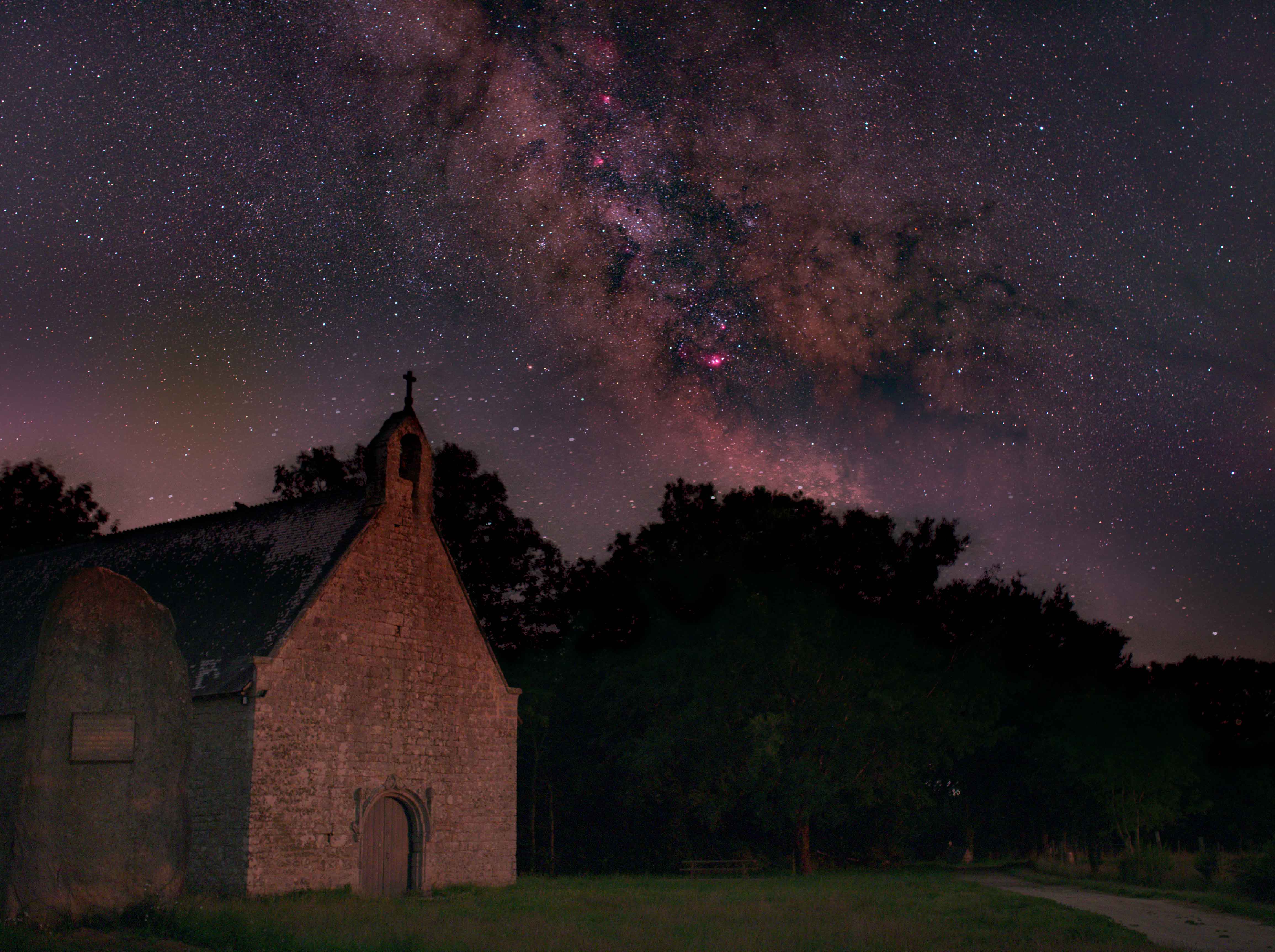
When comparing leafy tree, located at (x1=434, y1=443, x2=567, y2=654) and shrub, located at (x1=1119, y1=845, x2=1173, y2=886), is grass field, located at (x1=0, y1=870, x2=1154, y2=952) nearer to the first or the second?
shrub, located at (x1=1119, y1=845, x2=1173, y2=886)

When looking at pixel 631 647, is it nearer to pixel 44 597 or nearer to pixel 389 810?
pixel 389 810

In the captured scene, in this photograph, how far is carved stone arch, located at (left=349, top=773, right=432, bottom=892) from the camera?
25.3 m

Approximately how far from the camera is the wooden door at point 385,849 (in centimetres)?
2533

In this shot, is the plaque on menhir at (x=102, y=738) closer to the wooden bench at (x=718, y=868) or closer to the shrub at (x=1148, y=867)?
the wooden bench at (x=718, y=868)

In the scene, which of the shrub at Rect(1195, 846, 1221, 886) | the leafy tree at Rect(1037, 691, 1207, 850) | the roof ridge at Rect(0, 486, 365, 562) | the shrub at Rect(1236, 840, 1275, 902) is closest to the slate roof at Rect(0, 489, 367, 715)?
the roof ridge at Rect(0, 486, 365, 562)

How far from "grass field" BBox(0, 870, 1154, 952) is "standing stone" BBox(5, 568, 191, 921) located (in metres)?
0.74

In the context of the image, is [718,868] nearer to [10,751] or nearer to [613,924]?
[613,924]

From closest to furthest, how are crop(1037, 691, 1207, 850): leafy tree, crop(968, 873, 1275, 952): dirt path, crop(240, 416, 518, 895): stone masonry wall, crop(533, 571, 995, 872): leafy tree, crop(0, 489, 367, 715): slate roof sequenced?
1. crop(968, 873, 1275, 952): dirt path
2. crop(240, 416, 518, 895): stone masonry wall
3. crop(0, 489, 367, 715): slate roof
4. crop(533, 571, 995, 872): leafy tree
5. crop(1037, 691, 1207, 850): leafy tree

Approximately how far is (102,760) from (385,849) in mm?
12167

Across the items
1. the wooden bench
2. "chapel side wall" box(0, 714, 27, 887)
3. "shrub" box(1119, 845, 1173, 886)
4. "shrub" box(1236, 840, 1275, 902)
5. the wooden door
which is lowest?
the wooden bench

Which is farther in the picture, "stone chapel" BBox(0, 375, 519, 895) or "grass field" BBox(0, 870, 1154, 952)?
"stone chapel" BBox(0, 375, 519, 895)

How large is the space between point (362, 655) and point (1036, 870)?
2901 cm

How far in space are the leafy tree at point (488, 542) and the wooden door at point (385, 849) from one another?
18.7 m

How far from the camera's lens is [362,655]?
26.2 metres
